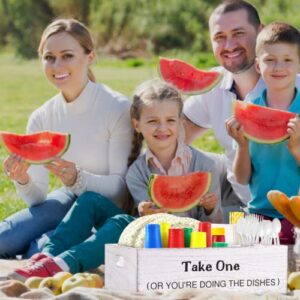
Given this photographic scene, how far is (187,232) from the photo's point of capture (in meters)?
4.36

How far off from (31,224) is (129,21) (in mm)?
28450

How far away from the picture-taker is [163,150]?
5.49m

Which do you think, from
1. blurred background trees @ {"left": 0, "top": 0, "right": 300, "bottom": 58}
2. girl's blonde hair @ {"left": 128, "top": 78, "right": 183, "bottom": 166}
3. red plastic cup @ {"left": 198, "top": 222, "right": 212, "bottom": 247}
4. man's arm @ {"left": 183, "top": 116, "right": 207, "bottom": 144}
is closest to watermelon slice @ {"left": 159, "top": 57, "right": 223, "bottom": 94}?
man's arm @ {"left": 183, "top": 116, "right": 207, "bottom": 144}

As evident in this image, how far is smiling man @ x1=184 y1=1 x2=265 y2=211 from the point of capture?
227 inches

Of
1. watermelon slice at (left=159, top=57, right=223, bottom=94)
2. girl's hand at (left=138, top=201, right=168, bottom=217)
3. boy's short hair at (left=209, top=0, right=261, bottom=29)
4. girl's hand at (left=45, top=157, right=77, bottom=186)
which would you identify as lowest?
girl's hand at (left=138, top=201, right=168, bottom=217)

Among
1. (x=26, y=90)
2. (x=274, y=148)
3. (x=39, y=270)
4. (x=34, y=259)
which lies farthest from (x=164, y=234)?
(x=26, y=90)

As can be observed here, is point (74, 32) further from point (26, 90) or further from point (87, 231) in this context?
point (26, 90)

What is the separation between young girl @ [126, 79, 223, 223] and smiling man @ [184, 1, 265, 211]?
1.00 feet

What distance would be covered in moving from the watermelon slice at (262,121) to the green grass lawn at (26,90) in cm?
216

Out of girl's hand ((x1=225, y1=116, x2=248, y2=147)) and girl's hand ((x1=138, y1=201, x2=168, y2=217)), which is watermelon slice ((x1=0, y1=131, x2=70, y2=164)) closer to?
girl's hand ((x1=138, y1=201, x2=168, y2=217))

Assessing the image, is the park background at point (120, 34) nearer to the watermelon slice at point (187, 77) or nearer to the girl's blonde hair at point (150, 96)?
the watermelon slice at point (187, 77)

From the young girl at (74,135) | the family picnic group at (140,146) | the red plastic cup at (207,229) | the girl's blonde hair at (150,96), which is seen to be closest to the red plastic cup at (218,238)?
the red plastic cup at (207,229)

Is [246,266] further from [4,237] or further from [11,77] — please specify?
[11,77]

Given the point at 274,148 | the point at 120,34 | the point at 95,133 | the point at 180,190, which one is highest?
the point at 120,34
